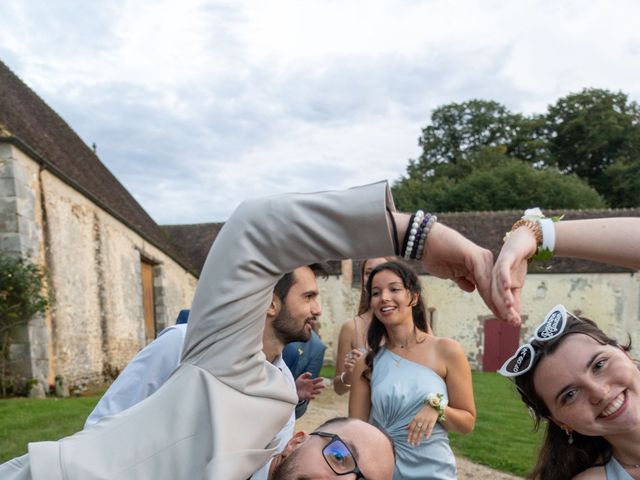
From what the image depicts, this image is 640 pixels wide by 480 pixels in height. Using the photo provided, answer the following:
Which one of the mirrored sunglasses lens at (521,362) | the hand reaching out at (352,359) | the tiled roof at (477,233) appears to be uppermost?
the tiled roof at (477,233)

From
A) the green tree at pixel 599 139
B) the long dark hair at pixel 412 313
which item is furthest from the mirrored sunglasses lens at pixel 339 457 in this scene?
the green tree at pixel 599 139

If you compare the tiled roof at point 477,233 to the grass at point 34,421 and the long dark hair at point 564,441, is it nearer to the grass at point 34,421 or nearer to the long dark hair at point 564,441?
the grass at point 34,421

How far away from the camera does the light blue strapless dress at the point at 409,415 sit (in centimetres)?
292

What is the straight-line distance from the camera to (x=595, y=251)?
4.67ft

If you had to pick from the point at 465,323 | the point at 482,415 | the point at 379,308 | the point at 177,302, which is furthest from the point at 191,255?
the point at 379,308

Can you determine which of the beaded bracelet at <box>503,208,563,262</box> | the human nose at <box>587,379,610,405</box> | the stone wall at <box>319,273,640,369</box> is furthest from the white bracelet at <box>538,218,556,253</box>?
the stone wall at <box>319,273,640,369</box>

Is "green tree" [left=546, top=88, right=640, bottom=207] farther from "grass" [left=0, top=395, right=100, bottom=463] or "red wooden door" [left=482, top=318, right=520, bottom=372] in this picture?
"grass" [left=0, top=395, right=100, bottom=463]

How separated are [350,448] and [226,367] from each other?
66 centimetres

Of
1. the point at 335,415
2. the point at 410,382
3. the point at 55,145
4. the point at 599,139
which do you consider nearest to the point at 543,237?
the point at 410,382

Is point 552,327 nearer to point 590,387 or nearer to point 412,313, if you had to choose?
point 590,387

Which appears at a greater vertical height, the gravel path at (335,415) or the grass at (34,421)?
the grass at (34,421)

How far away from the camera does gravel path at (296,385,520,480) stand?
20.4ft

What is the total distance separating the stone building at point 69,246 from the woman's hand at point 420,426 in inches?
356

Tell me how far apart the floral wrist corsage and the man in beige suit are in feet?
5.89
